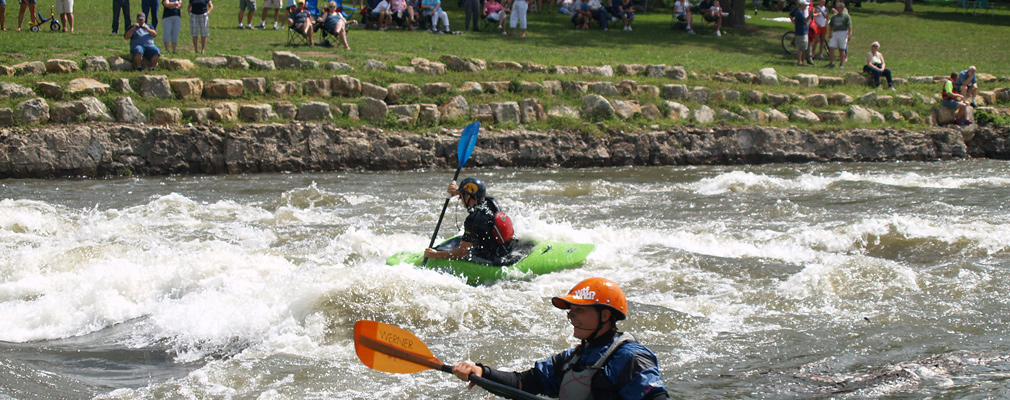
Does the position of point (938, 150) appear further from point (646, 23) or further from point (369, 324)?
point (369, 324)

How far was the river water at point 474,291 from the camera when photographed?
15.4 feet

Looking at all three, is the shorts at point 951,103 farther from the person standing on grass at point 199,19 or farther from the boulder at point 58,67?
Answer: the boulder at point 58,67

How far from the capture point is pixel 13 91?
11.8m

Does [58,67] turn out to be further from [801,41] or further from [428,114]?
[801,41]

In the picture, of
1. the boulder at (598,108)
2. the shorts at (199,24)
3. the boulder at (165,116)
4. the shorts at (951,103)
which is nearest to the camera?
the boulder at (165,116)

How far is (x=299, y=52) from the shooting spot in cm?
1506

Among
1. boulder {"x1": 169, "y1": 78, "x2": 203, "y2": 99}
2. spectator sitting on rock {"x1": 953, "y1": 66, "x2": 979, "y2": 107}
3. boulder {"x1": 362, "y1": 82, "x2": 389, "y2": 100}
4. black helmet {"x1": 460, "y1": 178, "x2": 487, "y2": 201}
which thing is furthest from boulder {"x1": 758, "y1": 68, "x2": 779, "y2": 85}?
black helmet {"x1": 460, "y1": 178, "x2": 487, "y2": 201}

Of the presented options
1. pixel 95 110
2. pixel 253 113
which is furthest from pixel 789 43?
pixel 95 110

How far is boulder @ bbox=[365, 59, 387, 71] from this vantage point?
1446 centimetres

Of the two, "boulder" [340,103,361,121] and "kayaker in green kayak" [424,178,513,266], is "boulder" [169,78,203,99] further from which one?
"kayaker in green kayak" [424,178,513,266]

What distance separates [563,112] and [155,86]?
6.47 metres

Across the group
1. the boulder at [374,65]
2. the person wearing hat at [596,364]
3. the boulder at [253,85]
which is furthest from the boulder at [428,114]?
the person wearing hat at [596,364]

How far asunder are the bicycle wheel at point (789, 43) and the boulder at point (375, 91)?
10.6m

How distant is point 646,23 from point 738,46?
12.2 ft
